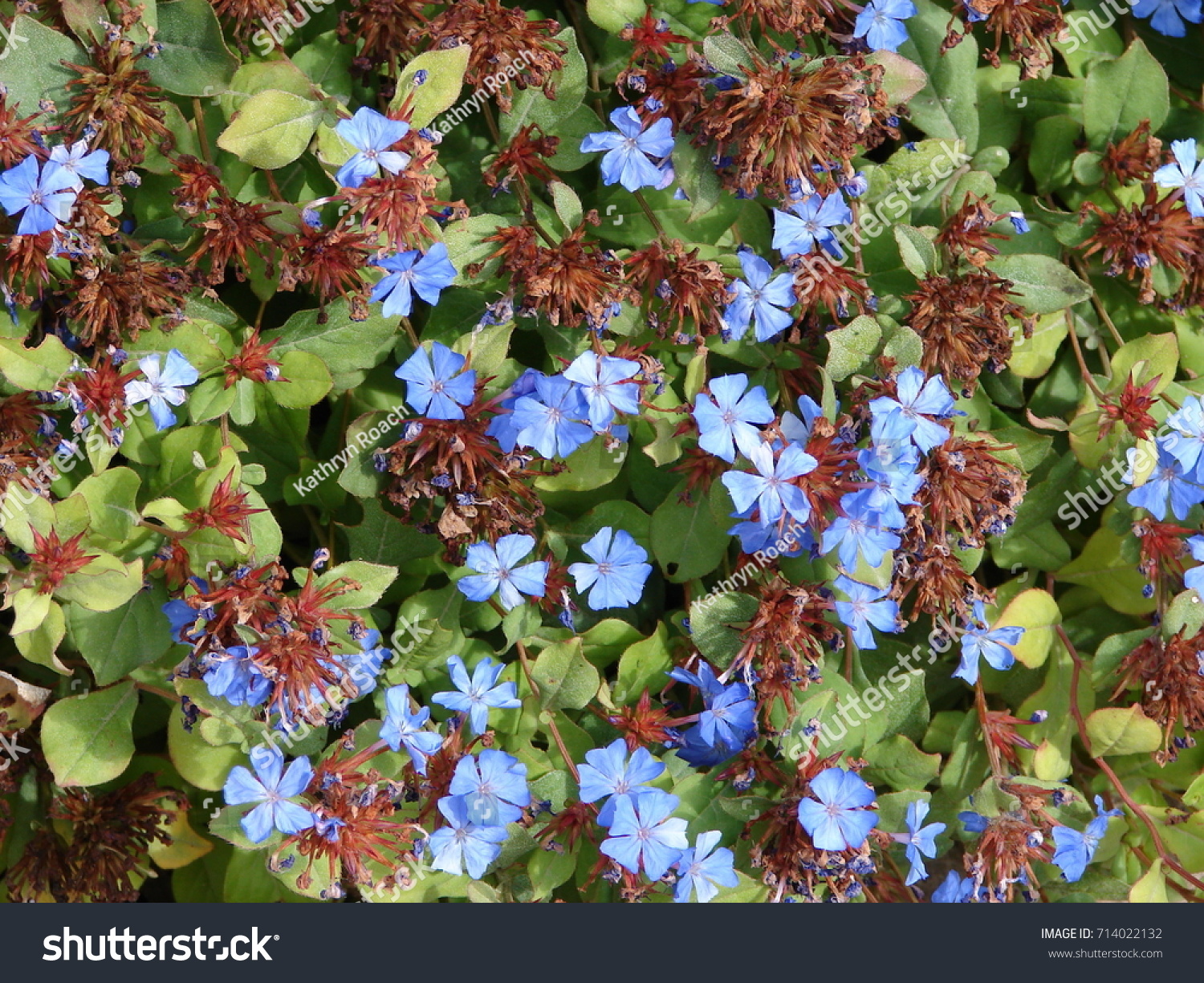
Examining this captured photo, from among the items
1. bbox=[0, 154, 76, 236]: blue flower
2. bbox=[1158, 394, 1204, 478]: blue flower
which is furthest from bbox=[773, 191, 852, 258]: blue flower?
bbox=[0, 154, 76, 236]: blue flower

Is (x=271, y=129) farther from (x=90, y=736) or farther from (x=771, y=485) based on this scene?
(x=90, y=736)

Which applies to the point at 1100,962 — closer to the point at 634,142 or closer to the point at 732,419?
the point at 732,419

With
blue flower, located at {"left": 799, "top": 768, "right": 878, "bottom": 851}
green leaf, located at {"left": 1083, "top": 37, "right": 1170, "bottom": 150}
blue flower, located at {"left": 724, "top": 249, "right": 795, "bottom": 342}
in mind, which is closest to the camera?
blue flower, located at {"left": 799, "top": 768, "right": 878, "bottom": 851}

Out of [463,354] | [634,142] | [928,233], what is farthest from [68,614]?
[928,233]

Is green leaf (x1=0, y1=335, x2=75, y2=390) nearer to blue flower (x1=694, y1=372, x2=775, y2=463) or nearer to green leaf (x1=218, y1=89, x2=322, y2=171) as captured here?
green leaf (x1=218, y1=89, x2=322, y2=171)

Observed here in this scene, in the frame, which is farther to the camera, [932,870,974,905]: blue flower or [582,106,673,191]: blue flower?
[932,870,974,905]: blue flower

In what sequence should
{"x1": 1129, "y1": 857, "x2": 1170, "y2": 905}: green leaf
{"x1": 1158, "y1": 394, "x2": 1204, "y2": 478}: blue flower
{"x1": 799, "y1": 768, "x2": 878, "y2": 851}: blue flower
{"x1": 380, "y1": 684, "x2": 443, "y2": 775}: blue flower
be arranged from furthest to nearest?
{"x1": 1129, "y1": 857, "x2": 1170, "y2": 905}: green leaf < {"x1": 1158, "y1": 394, "x2": 1204, "y2": 478}: blue flower < {"x1": 799, "y1": 768, "x2": 878, "y2": 851}: blue flower < {"x1": 380, "y1": 684, "x2": 443, "y2": 775}: blue flower

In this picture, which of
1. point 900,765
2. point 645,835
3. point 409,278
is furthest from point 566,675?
point 409,278

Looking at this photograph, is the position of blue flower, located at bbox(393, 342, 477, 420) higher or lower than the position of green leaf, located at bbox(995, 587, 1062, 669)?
higher
